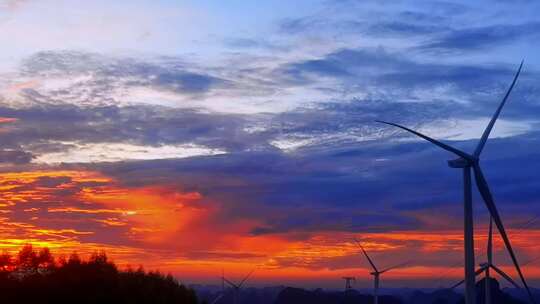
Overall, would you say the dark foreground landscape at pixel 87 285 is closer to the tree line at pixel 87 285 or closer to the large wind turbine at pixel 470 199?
the tree line at pixel 87 285

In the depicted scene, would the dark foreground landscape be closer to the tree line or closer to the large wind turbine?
the tree line

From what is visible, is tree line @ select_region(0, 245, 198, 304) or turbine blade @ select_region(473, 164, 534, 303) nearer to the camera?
turbine blade @ select_region(473, 164, 534, 303)

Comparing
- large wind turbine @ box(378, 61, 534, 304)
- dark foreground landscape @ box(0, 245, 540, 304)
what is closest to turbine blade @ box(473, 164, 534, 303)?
large wind turbine @ box(378, 61, 534, 304)

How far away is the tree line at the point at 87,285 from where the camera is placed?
12925cm

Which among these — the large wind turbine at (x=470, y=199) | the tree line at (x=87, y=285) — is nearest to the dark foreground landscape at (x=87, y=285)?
the tree line at (x=87, y=285)

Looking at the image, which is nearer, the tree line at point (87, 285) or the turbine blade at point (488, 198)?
the turbine blade at point (488, 198)

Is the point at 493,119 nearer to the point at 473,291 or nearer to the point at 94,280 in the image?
the point at 473,291

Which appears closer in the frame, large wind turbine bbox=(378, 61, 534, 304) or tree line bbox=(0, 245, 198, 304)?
large wind turbine bbox=(378, 61, 534, 304)

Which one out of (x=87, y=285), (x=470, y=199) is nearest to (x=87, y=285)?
(x=87, y=285)

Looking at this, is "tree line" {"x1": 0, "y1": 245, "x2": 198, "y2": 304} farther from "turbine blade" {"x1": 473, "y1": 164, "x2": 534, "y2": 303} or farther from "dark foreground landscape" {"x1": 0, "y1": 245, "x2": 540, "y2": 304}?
"turbine blade" {"x1": 473, "y1": 164, "x2": 534, "y2": 303}

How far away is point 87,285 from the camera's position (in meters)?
133

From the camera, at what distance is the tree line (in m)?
129

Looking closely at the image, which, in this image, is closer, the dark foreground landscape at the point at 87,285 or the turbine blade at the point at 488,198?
the turbine blade at the point at 488,198

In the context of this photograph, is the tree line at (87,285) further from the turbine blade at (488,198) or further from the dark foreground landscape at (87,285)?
the turbine blade at (488,198)
